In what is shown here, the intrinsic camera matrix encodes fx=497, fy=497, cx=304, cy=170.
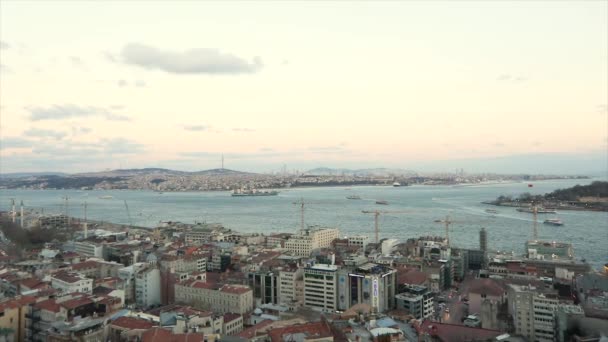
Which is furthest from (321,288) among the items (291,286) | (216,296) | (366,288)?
(216,296)

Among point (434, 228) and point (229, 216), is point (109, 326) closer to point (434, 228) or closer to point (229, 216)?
point (434, 228)

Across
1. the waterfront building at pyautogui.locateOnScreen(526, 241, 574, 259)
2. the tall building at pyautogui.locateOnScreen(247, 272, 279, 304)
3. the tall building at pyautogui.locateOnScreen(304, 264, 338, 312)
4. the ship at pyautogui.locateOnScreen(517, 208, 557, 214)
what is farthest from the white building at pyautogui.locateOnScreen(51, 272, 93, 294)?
Answer: the ship at pyautogui.locateOnScreen(517, 208, 557, 214)

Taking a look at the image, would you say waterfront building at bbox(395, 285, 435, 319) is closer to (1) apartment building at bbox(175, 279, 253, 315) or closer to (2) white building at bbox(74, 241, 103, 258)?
(1) apartment building at bbox(175, 279, 253, 315)

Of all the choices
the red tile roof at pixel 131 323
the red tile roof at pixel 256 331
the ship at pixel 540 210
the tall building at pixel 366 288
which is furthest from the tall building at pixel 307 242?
the ship at pixel 540 210

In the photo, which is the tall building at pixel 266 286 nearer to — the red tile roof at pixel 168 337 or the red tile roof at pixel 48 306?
the red tile roof at pixel 48 306

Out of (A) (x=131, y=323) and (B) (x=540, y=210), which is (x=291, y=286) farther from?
(B) (x=540, y=210)

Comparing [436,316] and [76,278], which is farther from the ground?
[76,278]

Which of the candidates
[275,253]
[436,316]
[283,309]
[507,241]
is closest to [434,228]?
[507,241]
